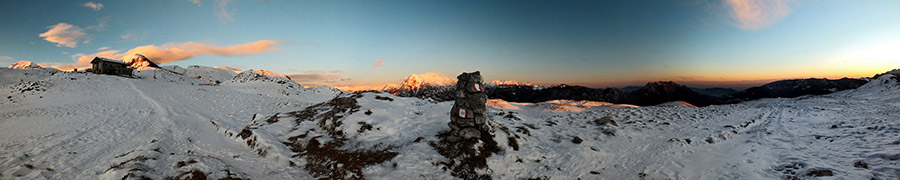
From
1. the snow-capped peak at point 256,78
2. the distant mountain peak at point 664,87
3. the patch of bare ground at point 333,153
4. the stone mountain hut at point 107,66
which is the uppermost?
the stone mountain hut at point 107,66

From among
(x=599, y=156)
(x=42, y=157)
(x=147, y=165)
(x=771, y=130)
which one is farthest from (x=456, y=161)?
(x=771, y=130)

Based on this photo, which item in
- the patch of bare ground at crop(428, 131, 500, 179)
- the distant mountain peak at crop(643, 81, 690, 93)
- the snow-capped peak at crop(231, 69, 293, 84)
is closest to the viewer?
the patch of bare ground at crop(428, 131, 500, 179)

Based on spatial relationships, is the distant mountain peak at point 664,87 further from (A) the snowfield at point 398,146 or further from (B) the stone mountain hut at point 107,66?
(B) the stone mountain hut at point 107,66

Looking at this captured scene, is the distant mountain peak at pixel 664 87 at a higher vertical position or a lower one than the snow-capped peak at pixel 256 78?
lower

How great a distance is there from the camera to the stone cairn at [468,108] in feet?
37.6

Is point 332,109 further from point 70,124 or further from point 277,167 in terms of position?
point 70,124

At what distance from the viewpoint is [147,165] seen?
873 cm

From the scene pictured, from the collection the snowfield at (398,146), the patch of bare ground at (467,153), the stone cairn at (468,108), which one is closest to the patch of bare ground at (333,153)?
the snowfield at (398,146)

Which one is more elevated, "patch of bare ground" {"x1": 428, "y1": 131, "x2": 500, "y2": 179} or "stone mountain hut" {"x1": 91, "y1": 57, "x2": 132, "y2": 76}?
"stone mountain hut" {"x1": 91, "y1": 57, "x2": 132, "y2": 76}

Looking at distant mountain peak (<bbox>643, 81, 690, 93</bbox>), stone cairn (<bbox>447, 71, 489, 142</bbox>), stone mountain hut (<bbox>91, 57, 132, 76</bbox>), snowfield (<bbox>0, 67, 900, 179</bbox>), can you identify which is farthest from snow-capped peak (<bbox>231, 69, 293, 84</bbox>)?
distant mountain peak (<bbox>643, 81, 690, 93</bbox>)

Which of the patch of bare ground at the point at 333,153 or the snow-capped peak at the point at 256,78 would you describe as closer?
the patch of bare ground at the point at 333,153

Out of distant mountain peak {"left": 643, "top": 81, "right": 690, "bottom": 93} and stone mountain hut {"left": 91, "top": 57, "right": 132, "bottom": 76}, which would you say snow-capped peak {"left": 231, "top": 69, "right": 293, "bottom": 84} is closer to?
stone mountain hut {"left": 91, "top": 57, "right": 132, "bottom": 76}

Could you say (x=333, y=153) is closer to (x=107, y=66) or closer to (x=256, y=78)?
(x=256, y=78)

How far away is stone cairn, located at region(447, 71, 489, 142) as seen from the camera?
11.4 metres
